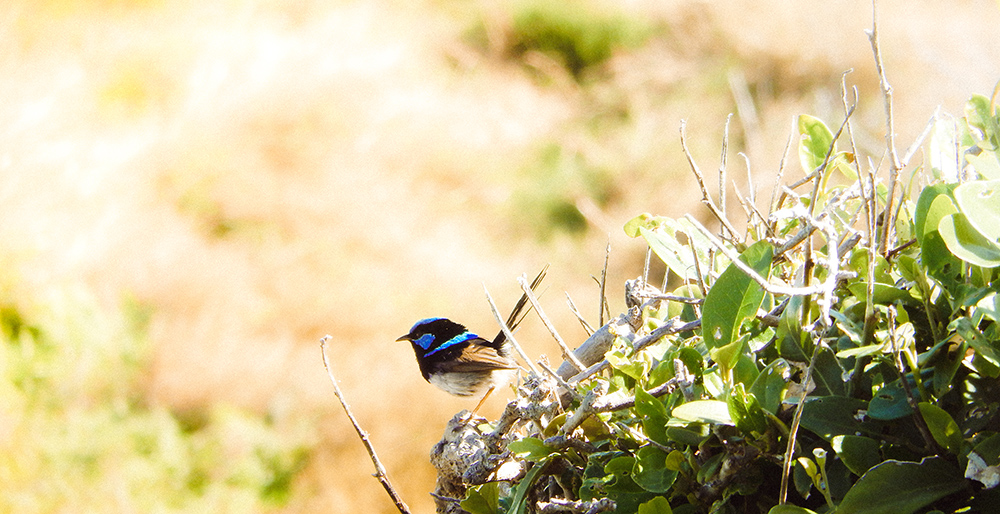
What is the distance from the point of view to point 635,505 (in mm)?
744

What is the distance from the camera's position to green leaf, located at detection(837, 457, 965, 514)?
578 millimetres

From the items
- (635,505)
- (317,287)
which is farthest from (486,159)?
(635,505)

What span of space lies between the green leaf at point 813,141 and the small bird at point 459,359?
4.92 feet

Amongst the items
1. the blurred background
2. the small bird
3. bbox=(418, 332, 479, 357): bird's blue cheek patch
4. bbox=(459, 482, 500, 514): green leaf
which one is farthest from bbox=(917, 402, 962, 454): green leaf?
the blurred background

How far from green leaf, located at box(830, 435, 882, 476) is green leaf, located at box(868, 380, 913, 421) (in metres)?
0.02

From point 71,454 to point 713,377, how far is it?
384cm

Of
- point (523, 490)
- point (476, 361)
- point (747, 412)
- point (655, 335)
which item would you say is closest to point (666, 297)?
point (655, 335)

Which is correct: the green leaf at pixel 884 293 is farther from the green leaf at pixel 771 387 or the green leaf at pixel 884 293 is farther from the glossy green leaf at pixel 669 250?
the glossy green leaf at pixel 669 250

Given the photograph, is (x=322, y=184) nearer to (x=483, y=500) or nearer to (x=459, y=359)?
(x=459, y=359)

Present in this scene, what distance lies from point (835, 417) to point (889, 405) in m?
0.04

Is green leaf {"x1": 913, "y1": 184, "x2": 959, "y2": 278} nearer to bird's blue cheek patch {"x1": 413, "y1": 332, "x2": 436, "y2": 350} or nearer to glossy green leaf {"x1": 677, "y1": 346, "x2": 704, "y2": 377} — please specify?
glossy green leaf {"x1": 677, "y1": 346, "x2": 704, "y2": 377}

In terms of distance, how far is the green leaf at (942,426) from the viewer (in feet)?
1.89

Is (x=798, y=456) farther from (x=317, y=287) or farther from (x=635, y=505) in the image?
(x=317, y=287)

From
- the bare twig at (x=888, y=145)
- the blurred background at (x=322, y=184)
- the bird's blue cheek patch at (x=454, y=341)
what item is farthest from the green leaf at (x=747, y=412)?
the blurred background at (x=322, y=184)
